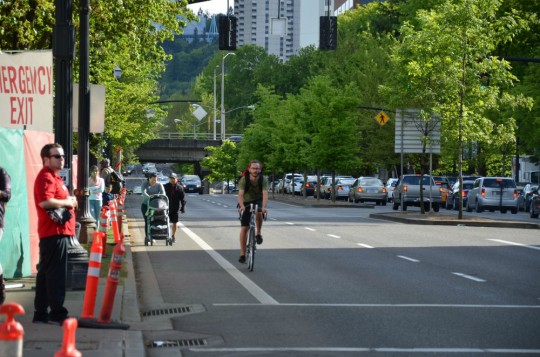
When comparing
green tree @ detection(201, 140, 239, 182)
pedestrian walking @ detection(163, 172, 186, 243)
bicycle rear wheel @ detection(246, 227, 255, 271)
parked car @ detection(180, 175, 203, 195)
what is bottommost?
parked car @ detection(180, 175, 203, 195)

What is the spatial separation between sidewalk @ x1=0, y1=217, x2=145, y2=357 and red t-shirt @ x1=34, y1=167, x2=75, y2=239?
2.92ft

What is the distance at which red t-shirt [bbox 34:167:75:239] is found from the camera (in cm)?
1109

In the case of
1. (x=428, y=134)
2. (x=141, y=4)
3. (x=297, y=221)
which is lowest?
(x=297, y=221)

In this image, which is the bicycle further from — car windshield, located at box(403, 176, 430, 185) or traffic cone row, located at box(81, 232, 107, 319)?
car windshield, located at box(403, 176, 430, 185)

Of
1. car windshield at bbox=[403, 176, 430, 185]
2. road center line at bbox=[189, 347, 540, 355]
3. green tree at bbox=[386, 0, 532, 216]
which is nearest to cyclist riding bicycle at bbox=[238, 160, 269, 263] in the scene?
road center line at bbox=[189, 347, 540, 355]

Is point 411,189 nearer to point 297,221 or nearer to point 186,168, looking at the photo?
point 297,221

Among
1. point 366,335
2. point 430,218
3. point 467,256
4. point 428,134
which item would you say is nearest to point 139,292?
point 366,335

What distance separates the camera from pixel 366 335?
11133mm

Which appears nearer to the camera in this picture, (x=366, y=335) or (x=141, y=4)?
(x=366, y=335)

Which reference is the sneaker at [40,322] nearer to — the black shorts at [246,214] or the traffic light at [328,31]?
the black shorts at [246,214]

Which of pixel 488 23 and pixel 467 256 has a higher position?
pixel 488 23

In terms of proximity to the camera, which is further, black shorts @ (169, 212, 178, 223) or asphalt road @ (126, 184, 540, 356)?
black shorts @ (169, 212, 178, 223)

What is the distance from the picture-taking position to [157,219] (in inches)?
993

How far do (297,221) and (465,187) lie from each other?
79.3 ft
